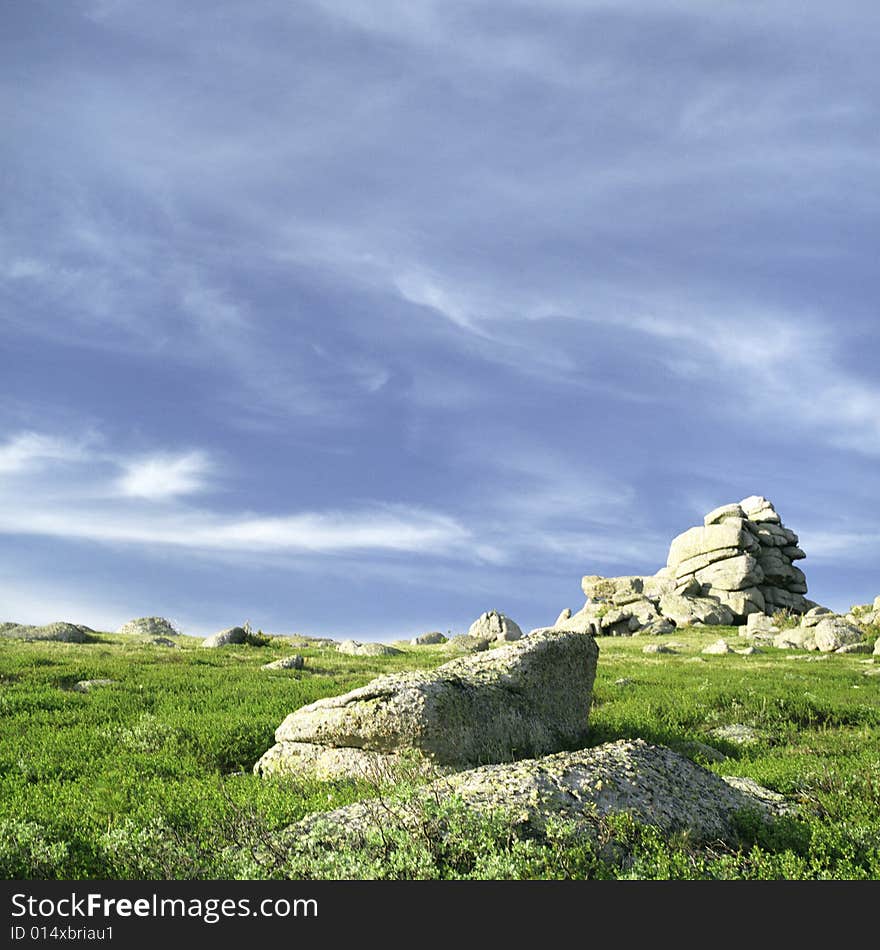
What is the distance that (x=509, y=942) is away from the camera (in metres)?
6.41

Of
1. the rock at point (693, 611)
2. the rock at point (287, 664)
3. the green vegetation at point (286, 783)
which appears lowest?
the green vegetation at point (286, 783)

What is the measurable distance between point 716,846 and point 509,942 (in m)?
4.30

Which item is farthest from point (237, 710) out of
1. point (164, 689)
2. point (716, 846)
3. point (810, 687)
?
point (810, 687)

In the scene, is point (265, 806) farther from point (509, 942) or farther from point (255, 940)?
point (509, 942)

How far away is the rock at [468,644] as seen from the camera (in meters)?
53.6

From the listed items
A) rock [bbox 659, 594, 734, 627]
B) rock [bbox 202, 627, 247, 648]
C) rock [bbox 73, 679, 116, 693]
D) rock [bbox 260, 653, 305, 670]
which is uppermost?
rock [bbox 659, 594, 734, 627]

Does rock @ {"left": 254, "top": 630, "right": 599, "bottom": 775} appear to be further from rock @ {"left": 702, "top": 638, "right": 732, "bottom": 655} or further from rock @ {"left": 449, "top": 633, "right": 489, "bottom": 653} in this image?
rock @ {"left": 702, "top": 638, "right": 732, "bottom": 655}

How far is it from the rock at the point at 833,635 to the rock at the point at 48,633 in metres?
47.9

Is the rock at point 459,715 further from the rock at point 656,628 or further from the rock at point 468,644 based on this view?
the rock at point 656,628

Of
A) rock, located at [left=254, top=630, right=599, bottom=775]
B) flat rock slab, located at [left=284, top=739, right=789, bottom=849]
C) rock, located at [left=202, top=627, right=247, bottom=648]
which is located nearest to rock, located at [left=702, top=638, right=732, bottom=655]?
rock, located at [left=202, top=627, right=247, bottom=648]

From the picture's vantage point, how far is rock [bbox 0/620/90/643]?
41.5 metres

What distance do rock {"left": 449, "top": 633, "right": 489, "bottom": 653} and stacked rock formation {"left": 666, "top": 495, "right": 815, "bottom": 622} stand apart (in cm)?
3494

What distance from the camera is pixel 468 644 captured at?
2250 inches

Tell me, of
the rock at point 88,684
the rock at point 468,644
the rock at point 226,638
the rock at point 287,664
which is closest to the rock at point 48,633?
the rock at point 226,638
